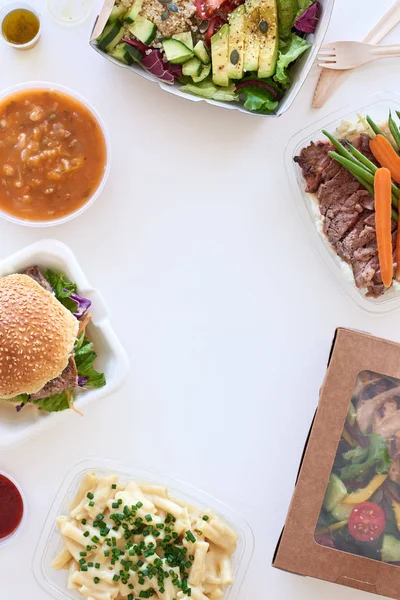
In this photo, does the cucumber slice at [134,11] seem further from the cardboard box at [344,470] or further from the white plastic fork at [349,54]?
the cardboard box at [344,470]

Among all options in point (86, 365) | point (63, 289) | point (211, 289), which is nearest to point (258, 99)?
point (211, 289)

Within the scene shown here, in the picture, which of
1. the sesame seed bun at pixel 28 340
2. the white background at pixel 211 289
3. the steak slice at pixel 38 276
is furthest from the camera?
the white background at pixel 211 289

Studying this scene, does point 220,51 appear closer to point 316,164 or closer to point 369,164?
point 316,164

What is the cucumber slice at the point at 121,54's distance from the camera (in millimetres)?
2338

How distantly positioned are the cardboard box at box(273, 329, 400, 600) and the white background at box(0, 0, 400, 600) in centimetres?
35

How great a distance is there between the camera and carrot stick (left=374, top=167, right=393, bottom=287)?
2.32 metres

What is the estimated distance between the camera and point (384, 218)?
2.33m

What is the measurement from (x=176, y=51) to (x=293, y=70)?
39 centimetres

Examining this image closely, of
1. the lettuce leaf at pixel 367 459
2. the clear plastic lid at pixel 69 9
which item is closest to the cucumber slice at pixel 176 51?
the clear plastic lid at pixel 69 9

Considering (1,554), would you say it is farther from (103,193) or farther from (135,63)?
(135,63)

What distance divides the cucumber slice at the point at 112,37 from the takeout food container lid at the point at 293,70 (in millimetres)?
35

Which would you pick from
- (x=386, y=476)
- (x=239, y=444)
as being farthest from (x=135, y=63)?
(x=386, y=476)

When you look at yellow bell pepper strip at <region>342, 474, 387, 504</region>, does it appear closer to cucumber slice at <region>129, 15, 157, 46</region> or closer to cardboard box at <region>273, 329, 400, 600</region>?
cardboard box at <region>273, 329, 400, 600</region>

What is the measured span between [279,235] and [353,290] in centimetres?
32
